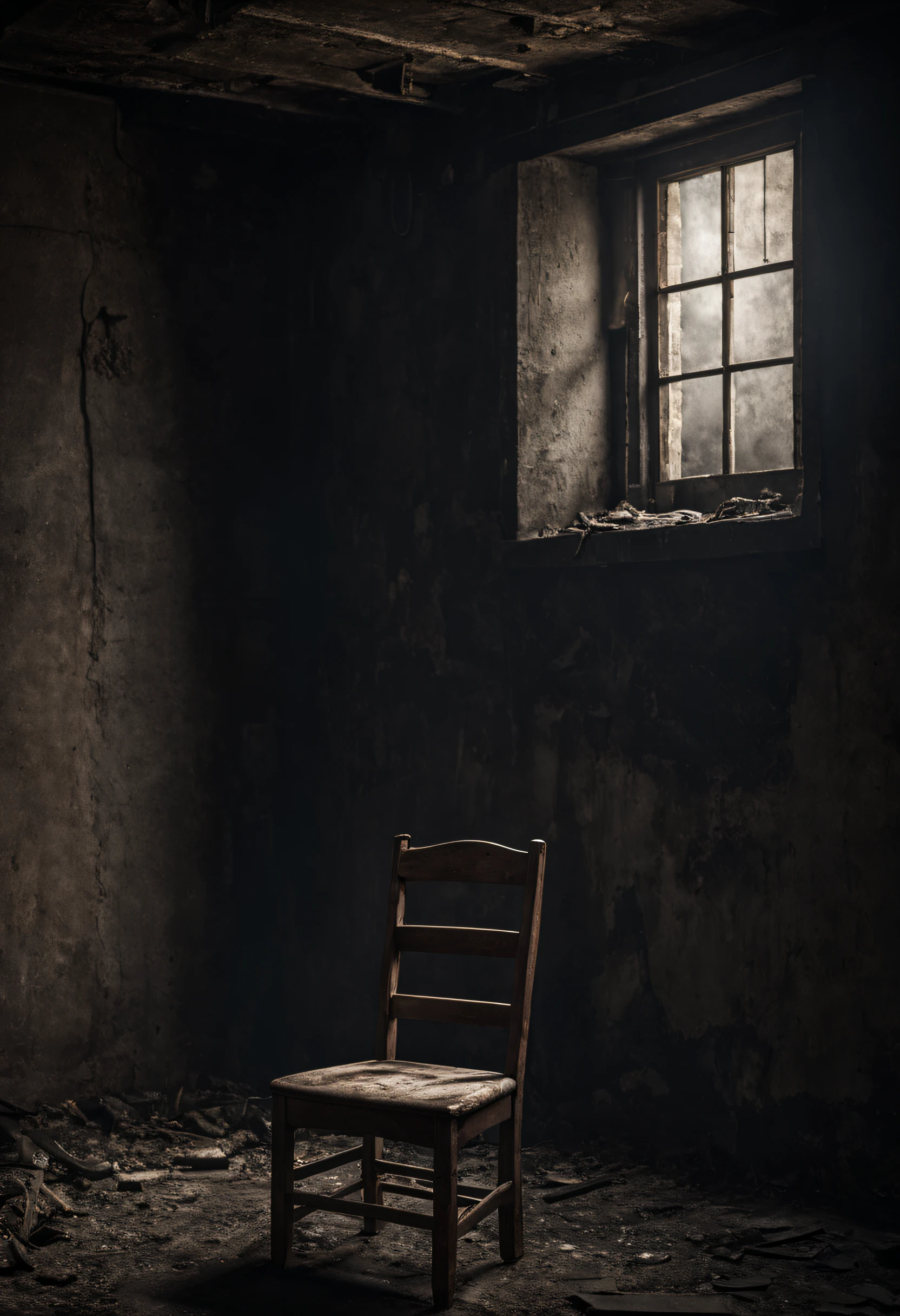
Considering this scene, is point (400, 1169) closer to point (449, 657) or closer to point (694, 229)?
point (449, 657)

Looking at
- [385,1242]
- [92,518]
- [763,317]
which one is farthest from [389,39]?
[385,1242]

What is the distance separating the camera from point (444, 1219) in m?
3.03

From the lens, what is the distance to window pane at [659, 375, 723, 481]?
4156 mm

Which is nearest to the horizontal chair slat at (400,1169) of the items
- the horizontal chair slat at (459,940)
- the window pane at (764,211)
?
the horizontal chair slat at (459,940)

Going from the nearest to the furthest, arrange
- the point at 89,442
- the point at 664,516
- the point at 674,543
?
the point at 674,543 → the point at 664,516 → the point at 89,442

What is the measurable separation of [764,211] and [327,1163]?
2.90 m

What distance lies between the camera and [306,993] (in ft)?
16.2

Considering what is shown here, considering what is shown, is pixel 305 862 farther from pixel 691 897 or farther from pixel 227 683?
pixel 691 897

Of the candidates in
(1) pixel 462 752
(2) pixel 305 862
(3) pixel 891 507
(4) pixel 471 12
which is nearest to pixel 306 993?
(2) pixel 305 862

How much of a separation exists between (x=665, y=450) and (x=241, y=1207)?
8.40ft

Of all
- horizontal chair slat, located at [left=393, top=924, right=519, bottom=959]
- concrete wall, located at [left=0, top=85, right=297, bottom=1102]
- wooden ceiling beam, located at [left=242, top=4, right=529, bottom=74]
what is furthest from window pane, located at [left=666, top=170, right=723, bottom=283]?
horizontal chair slat, located at [left=393, top=924, right=519, bottom=959]

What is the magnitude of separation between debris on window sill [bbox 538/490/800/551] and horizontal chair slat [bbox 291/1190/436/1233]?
196 cm

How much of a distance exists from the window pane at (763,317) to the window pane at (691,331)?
63mm

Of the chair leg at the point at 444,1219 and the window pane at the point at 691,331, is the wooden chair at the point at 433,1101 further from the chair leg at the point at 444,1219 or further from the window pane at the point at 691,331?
the window pane at the point at 691,331
